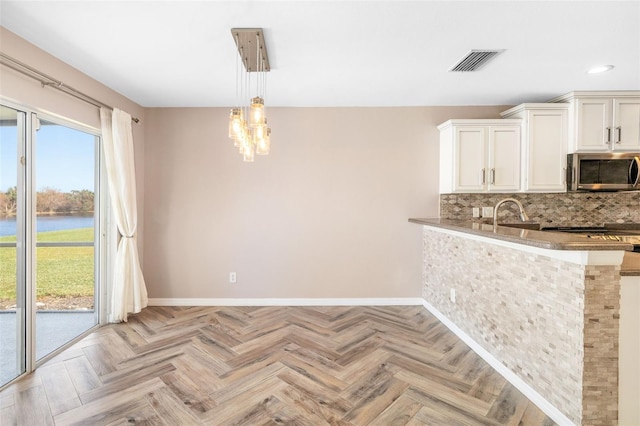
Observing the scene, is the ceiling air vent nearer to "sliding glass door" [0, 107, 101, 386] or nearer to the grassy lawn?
"sliding glass door" [0, 107, 101, 386]

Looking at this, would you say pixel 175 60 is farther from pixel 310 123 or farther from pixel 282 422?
pixel 282 422

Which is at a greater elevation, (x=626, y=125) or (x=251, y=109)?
(x=626, y=125)

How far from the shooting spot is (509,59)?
101 inches

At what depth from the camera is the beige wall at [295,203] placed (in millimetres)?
3805

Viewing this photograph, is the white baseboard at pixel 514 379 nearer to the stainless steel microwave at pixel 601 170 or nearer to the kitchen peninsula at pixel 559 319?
the kitchen peninsula at pixel 559 319

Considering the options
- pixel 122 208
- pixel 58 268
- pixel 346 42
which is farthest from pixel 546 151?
pixel 58 268

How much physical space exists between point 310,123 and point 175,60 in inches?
66.5

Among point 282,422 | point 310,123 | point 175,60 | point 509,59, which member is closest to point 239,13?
point 175,60

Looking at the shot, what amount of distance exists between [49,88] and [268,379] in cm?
296

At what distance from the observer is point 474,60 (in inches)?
101

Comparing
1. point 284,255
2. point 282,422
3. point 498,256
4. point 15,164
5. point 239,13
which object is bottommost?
point 282,422

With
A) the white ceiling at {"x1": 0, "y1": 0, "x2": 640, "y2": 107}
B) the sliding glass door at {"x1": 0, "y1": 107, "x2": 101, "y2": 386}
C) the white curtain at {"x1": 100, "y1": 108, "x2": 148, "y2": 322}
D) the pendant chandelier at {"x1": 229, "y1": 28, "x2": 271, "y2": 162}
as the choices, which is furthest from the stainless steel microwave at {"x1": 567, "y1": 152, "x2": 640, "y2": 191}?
the sliding glass door at {"x1": 0, "y1": 107, "x2": 101, "y2": 386}

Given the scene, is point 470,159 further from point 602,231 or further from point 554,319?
point 554,319

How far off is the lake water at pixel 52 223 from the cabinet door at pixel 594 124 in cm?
531
